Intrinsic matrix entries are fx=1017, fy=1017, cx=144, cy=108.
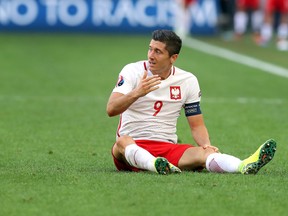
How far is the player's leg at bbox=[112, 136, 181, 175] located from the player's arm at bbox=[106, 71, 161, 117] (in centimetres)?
34

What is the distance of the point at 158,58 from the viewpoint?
30.1 feet

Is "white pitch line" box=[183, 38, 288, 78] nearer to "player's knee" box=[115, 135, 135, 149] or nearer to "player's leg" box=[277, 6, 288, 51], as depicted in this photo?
"player's leg" box=[277, 6, 288, 51]

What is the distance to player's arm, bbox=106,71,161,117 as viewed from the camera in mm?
8734

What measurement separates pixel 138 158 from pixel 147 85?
678mm

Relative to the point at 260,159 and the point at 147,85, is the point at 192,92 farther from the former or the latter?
the point at 260,159

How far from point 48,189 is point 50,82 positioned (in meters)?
10.9

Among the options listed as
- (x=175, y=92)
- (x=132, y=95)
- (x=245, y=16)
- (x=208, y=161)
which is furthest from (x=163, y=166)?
(x=245, y=16)

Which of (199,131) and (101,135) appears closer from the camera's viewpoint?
(199,131)

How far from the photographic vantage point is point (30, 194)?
7910 mm

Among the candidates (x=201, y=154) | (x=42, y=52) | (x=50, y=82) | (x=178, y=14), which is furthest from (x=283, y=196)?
(x=178, y=14)

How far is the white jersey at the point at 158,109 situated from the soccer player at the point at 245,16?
69.4 ft

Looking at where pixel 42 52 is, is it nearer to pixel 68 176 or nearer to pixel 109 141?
pixel 109 141

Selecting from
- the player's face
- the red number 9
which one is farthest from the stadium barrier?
the player's face

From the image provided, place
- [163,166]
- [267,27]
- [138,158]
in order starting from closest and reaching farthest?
[163,166]
[138,158]
[267,27]
